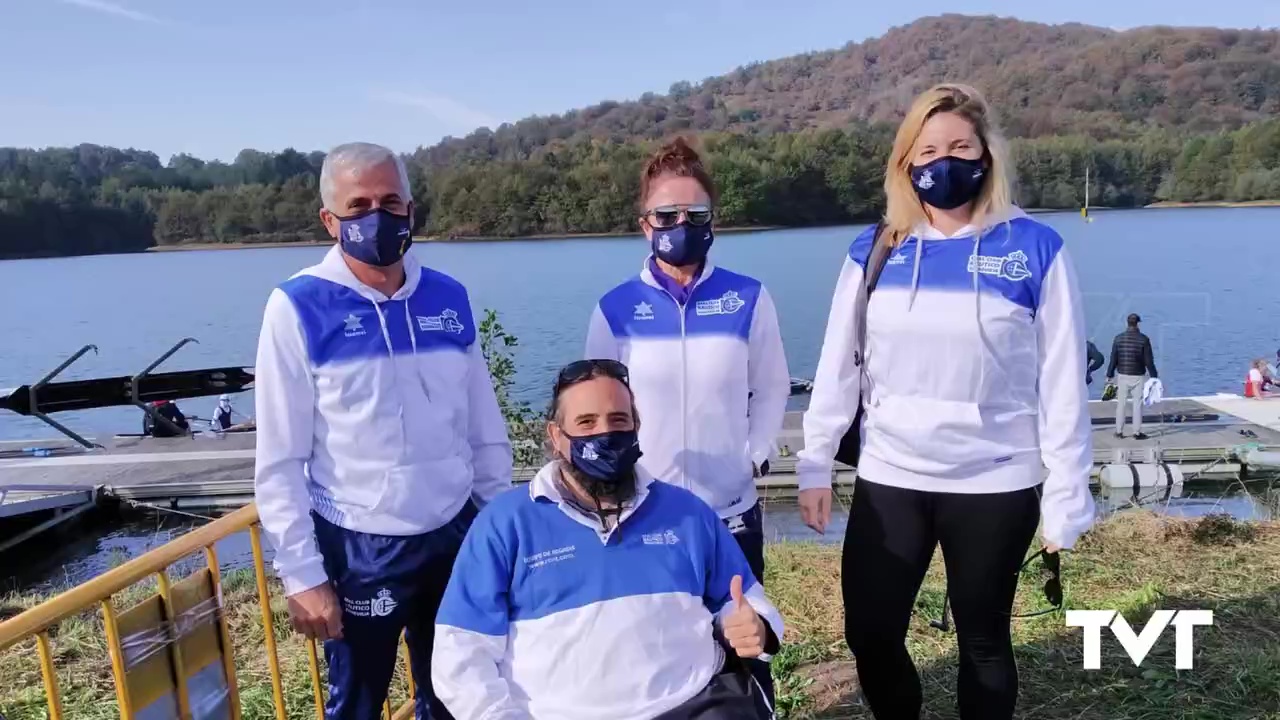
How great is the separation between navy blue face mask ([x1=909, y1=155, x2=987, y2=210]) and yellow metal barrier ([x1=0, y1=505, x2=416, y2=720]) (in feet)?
6.62

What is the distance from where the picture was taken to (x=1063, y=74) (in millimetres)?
116000

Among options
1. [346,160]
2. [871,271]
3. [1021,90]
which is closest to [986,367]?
[871,271]

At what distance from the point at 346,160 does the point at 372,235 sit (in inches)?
7.8

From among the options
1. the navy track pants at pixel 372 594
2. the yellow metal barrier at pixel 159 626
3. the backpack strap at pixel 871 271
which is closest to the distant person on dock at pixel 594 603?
the navy track pants at pixel 372 594

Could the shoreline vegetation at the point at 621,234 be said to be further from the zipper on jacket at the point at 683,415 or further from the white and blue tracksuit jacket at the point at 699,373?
the zipper on jacket at the point at 683,415

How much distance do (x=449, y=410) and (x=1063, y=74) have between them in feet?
431

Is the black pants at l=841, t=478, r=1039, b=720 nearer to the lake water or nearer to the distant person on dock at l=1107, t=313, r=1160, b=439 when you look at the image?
the lake water

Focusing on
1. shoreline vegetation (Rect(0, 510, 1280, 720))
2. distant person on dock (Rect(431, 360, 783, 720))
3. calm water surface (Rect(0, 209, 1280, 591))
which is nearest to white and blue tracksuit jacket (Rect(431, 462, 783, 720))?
distant person on dock (Rect(431, 360, 783, 720))

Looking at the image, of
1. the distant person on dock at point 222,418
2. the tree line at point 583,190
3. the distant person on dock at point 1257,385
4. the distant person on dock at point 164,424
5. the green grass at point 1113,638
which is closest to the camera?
the green grass at point 1113,638

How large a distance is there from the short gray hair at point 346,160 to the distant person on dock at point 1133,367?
1230cm

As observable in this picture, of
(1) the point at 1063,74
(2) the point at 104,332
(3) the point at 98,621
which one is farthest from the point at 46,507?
(1) the point at 1063,74

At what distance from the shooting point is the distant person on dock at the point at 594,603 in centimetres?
193

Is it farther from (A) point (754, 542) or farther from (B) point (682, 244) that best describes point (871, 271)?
(A) point (754, 542)

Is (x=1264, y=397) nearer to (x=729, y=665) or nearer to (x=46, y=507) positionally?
(x=729, y=665)
